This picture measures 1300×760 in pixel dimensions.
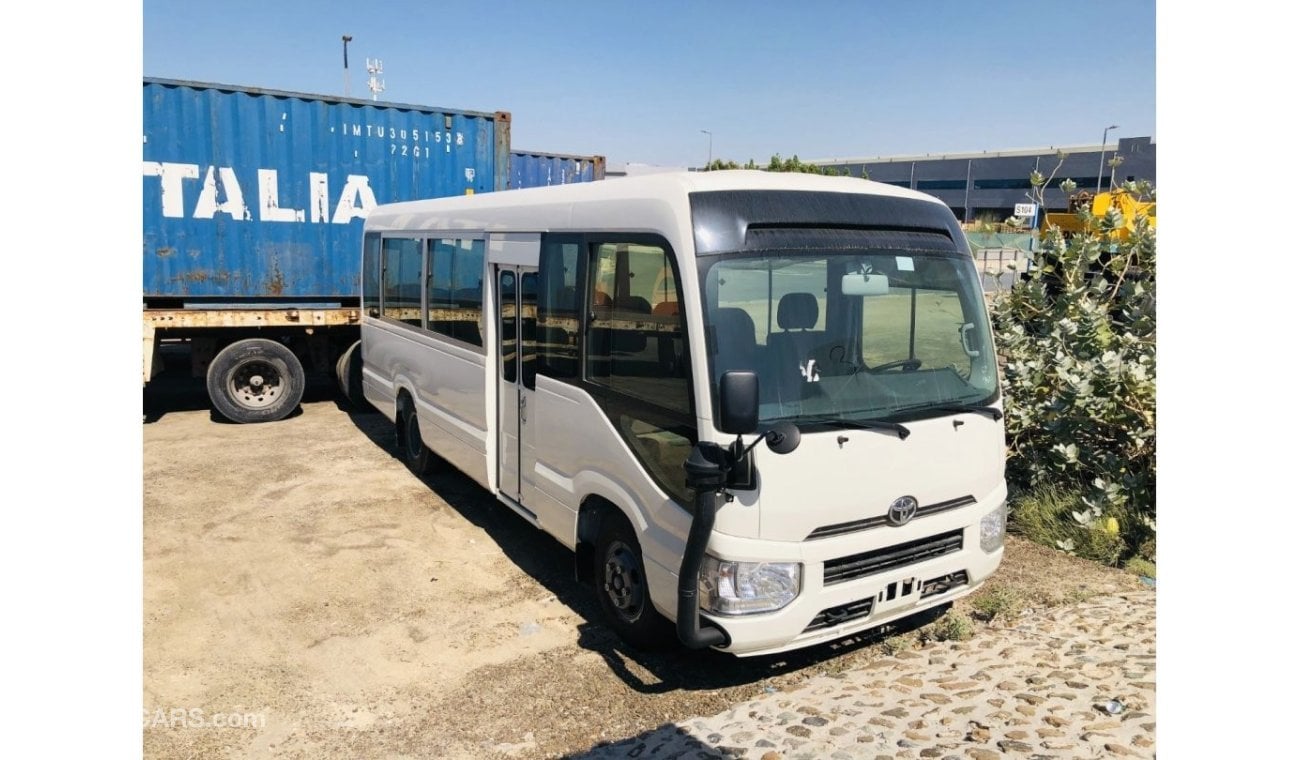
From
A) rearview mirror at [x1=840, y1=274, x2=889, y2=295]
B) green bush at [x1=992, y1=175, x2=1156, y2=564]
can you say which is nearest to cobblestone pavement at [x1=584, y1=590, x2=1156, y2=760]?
green bush at [x1=992, y1=175, x2=1156, y2=564]

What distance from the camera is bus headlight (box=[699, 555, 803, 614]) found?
3.94m

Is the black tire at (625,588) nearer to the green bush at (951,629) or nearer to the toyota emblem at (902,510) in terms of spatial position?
Result: the toyota emblem at (902,510)

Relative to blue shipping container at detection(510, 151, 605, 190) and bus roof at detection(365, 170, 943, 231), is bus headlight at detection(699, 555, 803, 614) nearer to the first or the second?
bus roof at detection(365, 170, 943, 231)

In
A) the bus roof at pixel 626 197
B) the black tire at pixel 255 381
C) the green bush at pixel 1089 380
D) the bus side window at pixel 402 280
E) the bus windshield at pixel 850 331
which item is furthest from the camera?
the black tire at pixel 255 381

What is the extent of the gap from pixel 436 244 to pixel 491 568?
2941 millimetres

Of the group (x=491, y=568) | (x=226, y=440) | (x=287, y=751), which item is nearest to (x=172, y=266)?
(x=226, y=440)

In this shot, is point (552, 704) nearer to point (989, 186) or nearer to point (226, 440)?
point (226, 440)

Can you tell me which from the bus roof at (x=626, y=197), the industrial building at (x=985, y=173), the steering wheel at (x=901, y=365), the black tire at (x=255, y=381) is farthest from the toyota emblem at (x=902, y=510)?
the industrial building at (x=985, y=173)

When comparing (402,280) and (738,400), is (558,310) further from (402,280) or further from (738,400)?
(402,280)

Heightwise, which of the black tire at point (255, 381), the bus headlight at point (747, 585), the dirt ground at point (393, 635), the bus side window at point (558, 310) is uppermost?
the bus side window at point (558, 310)

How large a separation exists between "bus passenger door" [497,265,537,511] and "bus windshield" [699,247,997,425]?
1966 millimetres

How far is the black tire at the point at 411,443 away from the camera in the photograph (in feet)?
27.3

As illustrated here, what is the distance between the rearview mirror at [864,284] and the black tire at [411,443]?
16.5 ft


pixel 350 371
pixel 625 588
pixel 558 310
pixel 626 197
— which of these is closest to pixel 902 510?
pixel 625 588
